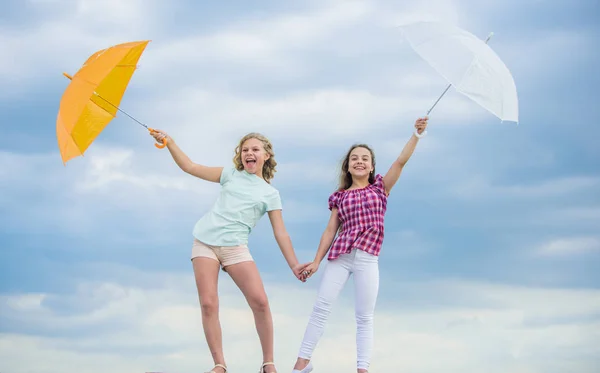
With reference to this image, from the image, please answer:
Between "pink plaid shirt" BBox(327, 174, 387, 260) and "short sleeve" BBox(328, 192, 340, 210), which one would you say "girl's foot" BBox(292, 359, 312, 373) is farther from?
"short sleeve" BBox(328, 192, 340, 210)

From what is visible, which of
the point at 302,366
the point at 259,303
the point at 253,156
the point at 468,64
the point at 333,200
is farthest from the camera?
the point at 333,200

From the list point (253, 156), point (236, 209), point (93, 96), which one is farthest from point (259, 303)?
point (93, 96)

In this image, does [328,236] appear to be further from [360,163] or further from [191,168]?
[191,168]

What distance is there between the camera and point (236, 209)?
7969 millimetres

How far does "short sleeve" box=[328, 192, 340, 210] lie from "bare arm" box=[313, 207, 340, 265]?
4 cm

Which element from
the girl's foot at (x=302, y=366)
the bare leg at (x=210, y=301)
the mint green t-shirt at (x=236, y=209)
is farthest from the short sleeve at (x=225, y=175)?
the girl's foot at (x=302, y=366)

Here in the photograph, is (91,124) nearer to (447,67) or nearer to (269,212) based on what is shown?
(269,212)

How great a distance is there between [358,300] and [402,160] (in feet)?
5.36

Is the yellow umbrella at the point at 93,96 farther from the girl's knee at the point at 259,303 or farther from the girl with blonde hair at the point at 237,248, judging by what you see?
the girl's knee at the point at 259,303

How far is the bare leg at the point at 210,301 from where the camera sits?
25.8ft

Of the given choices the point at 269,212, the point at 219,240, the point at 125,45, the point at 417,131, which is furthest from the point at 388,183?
the point at 125,45

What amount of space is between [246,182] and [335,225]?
1.12 metres

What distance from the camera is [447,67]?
7699 mm

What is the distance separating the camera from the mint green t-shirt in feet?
26.0
